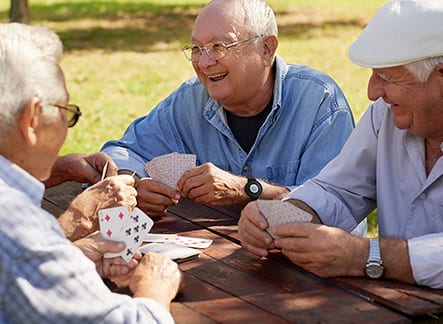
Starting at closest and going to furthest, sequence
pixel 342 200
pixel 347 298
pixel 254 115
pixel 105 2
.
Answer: pixel 347 298 → pixel 342 200 → pixel 254 115 → pixel 105 2

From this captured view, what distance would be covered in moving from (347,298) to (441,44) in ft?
2.92

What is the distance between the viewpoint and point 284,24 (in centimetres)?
1667

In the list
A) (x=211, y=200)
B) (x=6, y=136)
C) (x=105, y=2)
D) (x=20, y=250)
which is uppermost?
(x=6, y=136)

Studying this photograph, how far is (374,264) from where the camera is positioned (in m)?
3.03

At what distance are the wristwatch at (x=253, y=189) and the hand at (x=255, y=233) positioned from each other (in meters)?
0.58

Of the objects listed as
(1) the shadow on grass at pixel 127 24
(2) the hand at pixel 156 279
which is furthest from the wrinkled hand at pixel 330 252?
(1) the shadow on grass at pixel 127 24

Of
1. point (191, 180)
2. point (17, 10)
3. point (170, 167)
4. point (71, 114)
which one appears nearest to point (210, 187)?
point (191, 180)

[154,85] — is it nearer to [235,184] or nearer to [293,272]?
[235,184]

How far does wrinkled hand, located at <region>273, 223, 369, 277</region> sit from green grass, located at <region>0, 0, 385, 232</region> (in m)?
3.56

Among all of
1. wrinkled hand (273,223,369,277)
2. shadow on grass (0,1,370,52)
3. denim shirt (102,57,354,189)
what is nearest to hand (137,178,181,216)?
denim shirt (102,57,354,189)

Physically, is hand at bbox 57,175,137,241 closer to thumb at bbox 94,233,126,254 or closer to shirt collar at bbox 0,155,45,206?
thumb at bbox 94,233,126,254

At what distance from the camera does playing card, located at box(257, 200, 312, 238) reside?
10.6 ft

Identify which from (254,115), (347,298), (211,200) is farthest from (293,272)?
(254,115)

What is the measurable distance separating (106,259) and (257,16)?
1707mm
